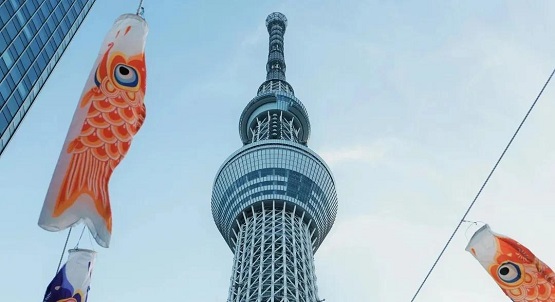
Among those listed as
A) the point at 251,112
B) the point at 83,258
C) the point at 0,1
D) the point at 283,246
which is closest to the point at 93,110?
the point at 83,258

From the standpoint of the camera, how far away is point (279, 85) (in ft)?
405

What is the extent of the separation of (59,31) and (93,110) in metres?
52.3

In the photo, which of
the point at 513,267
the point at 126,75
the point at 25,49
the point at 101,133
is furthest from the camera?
the point at 25,49

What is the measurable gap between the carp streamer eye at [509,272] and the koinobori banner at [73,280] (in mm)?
15844

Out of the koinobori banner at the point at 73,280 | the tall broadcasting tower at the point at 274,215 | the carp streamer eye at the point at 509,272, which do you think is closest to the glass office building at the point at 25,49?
the koinobori banner at the point at 73,280

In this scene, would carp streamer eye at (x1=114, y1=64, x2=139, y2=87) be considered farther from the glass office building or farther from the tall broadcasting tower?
the tall broadcasting tower

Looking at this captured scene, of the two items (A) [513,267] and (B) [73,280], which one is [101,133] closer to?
(B) [73,280]

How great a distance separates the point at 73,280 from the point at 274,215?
76.8 m

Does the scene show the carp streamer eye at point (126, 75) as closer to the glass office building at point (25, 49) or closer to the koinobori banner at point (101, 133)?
the koinobori banner at point (101, 133)

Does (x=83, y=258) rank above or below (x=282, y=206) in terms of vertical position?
below

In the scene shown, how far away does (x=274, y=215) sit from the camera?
316 feet

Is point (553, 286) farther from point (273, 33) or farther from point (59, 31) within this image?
point (273, 33)

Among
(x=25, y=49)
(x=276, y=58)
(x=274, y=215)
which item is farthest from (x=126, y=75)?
(x=276, y=58)

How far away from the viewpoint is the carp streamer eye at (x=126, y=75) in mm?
17141
